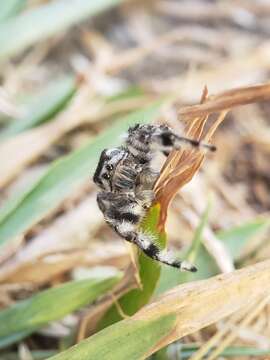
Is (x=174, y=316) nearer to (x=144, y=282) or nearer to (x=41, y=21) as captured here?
(x=144, y=282)

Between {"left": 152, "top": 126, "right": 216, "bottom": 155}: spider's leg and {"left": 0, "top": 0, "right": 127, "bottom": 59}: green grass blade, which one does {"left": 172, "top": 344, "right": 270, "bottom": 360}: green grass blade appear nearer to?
{"left": 152, "top": 126, "right": 216, "bottom": 155}: spider's leg

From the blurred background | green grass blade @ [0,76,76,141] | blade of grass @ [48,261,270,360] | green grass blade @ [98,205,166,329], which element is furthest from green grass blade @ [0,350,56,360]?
green grass blade @ [0,76,76,141]

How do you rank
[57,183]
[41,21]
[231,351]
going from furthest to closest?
[41,21] → [57,183] → [231,351]

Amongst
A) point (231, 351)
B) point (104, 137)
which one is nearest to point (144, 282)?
point (231, 351)

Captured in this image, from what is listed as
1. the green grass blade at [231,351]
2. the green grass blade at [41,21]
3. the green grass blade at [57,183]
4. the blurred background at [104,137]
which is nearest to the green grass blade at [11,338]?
the blurred background at [104,137]

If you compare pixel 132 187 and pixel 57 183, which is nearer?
pixel 132 187

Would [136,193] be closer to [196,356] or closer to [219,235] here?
[196,356]
